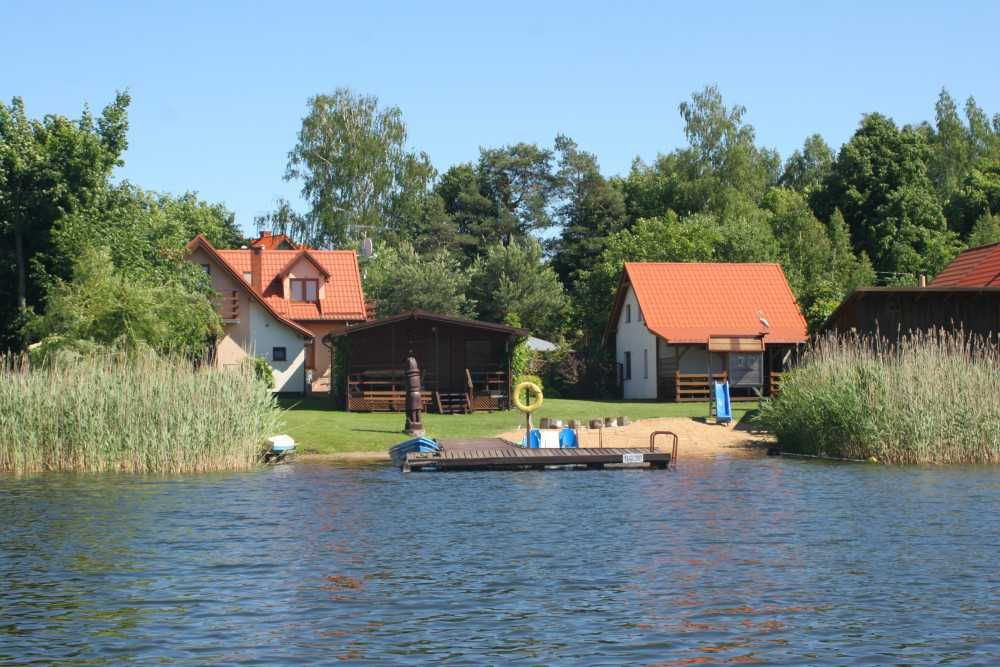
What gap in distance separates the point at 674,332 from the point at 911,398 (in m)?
23.4

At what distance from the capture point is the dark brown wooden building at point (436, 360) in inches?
2035

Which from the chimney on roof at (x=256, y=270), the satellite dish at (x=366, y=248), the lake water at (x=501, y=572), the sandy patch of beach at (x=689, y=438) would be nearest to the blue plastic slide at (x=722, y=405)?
the sandy patch of beach at (x=689, y=438)

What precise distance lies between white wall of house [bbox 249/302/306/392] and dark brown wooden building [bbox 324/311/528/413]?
26.8ft

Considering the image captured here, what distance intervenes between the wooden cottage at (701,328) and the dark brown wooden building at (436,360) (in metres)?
8.02

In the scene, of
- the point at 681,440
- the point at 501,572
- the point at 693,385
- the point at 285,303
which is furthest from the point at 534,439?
the point at 285,303

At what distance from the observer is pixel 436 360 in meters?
52.5

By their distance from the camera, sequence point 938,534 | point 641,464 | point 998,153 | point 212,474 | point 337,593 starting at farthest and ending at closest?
1. point 998,153
2. point 641,464
3. point 212,474
4. point 938,534
5. point 337,593

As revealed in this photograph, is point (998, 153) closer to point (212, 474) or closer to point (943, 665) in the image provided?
point (212, 474)

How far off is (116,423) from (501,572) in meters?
16.0

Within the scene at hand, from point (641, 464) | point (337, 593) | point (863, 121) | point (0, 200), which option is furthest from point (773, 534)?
point (863, 121)

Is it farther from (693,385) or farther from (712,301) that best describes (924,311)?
(712,301)

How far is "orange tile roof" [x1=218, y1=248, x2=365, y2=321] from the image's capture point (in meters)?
64.9

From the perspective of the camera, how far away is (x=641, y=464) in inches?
1373

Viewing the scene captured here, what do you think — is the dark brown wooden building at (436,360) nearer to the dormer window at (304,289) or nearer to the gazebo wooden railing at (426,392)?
the gazebo wooden railing at (426,392)
